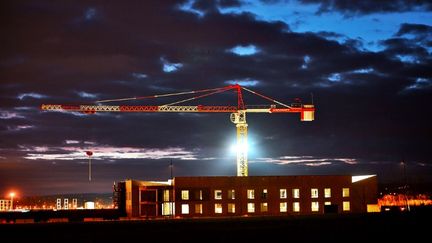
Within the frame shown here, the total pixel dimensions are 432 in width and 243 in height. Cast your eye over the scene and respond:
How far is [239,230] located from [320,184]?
51.8 metres

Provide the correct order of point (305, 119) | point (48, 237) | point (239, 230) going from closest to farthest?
point (48, 237)
point (239, 230)
point (305, 119)

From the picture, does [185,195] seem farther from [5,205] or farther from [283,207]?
[5,205]

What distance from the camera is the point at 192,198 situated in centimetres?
11038

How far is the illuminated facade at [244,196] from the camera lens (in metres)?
110

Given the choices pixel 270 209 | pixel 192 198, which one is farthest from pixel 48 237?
pixel 270 209

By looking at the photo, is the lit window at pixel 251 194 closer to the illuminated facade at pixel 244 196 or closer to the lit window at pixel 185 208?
the illuminated facade at pixel 244 196

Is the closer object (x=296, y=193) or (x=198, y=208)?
(x=198, y=208)

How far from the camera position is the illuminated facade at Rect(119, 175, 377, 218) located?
360 feet

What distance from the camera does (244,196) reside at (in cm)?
11194

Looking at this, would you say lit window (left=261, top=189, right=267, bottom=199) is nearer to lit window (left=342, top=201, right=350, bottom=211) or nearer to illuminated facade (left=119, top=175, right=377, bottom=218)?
illuminated facade (left=119, top=175, right=377, bottom=218)

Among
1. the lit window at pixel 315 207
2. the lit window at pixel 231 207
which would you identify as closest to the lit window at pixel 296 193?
the lit window at pixel 315 207

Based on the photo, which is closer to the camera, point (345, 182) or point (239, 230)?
point (239, 230)

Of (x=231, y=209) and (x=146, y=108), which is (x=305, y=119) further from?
(x=231, y=209)

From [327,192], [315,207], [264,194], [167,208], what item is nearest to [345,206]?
[327,192]
